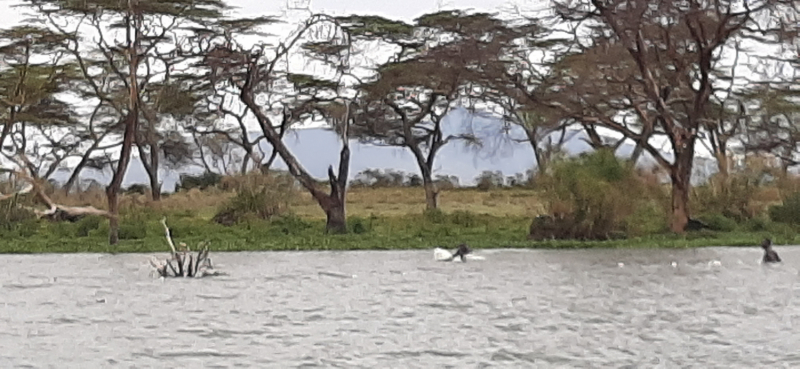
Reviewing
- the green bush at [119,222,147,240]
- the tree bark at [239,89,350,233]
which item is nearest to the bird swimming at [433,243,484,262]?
the tree bark at [239,89,350,233]

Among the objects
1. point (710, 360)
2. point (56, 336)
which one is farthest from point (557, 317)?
point (56, 336)

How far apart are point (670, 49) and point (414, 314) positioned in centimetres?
1399

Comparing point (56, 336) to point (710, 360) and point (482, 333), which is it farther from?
point (710, 360)

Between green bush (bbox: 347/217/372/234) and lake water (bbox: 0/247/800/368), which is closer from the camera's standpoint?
lake water (bbox: 0/247/800/368)

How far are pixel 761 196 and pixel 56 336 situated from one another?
1850 cm

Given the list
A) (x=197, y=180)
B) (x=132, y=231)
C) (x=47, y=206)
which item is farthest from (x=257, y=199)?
(x=197, y=180)

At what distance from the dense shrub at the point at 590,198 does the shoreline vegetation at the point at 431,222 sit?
3cm

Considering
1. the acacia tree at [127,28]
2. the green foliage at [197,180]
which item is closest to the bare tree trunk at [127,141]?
the acacia tree at [127,28]

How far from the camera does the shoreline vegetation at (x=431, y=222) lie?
24047mm

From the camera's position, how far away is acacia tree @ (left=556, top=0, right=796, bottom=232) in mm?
24812

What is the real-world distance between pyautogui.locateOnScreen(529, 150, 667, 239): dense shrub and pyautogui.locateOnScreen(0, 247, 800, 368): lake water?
1963 mm

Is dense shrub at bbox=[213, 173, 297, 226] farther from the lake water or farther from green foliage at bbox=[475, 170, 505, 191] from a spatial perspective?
green foliage at bbox=[475, 170, 505, 191]

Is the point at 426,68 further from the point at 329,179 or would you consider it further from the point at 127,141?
the point at 127,141

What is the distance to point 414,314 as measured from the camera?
45.5ft
